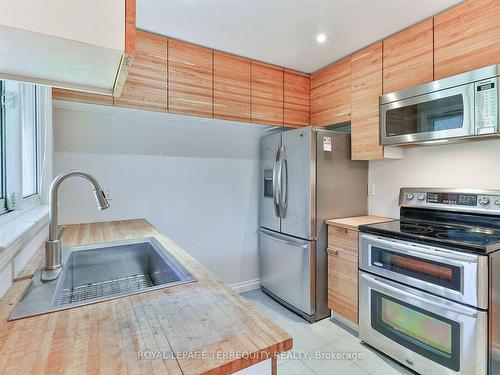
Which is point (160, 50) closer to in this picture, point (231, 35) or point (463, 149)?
point (231, 35)

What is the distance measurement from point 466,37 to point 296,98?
1.44 m

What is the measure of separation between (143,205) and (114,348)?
2071 mm

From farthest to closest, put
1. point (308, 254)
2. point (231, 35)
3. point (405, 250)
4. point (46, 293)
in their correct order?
1. point (308, 254)
2. point (231, 35)
3. point (405, 250)
4. point (46, 293)

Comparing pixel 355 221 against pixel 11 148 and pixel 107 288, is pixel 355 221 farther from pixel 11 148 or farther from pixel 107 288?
pixel 11 148

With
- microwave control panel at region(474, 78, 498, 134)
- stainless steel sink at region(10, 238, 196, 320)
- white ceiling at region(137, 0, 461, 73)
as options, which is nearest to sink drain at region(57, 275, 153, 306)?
stainless steel sink at region(10, 238, 196, 320)

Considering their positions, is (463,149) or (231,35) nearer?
(463,149)

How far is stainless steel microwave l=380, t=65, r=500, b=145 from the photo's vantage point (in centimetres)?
158

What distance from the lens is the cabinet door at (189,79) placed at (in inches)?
87.6

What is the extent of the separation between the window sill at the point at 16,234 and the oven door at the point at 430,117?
2294 mm

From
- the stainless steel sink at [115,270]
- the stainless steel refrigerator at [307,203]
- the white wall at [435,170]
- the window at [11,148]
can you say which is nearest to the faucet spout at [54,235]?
the stainless steel sink at [115,270]

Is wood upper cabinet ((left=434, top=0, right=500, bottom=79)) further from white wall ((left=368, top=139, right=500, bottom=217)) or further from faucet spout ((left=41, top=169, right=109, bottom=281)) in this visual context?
faucet spout ((left=41, top=169, right=109, bottom=281))

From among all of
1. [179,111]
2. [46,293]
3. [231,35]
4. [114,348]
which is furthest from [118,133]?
[114,348]

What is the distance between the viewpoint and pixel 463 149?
78.7 inches

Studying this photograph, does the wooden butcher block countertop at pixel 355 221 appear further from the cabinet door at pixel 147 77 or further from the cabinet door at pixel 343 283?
the cabinet door at pixel 147 77
